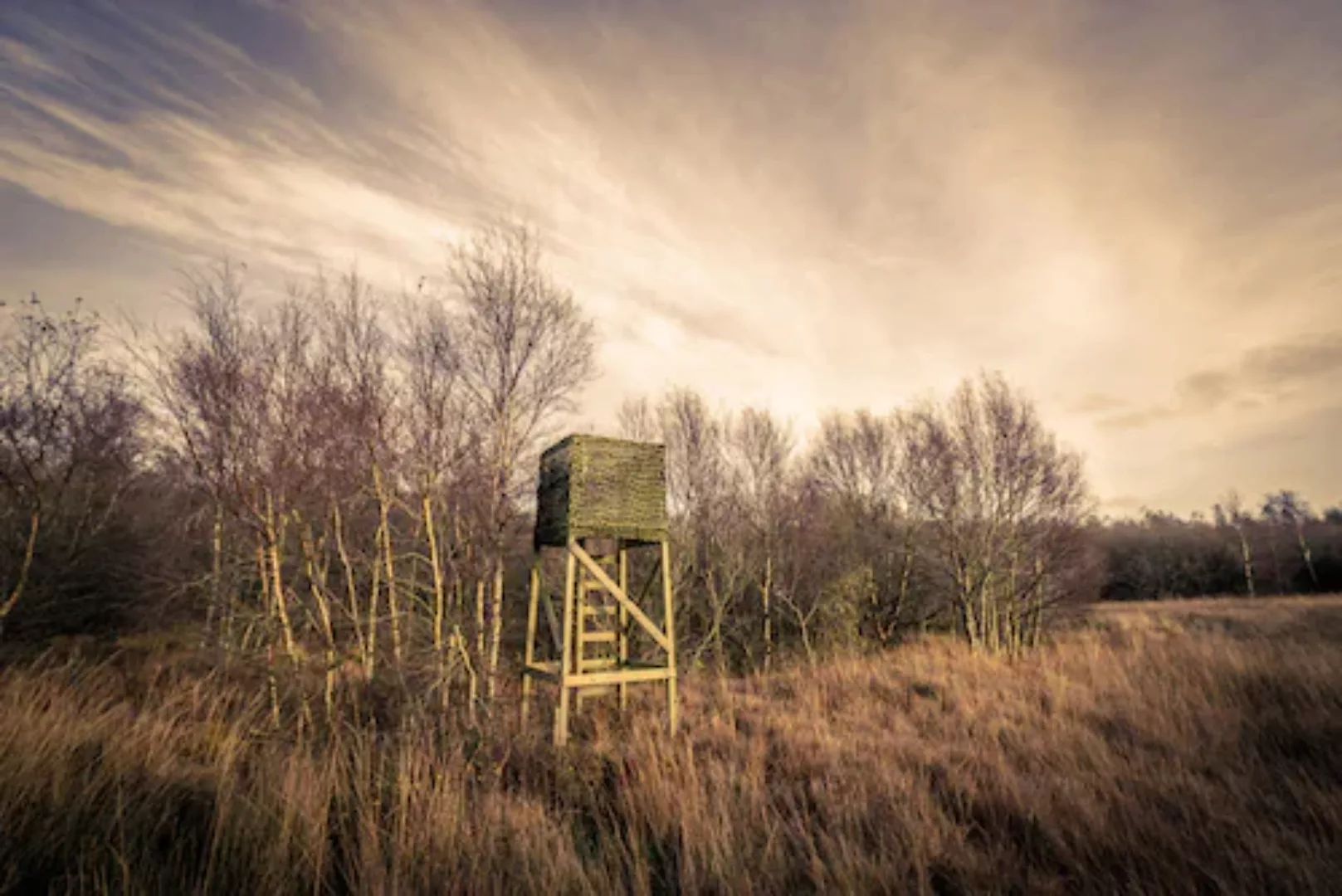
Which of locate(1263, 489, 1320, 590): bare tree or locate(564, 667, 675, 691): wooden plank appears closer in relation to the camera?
locate(564, 667, 675, 691): wooden plank

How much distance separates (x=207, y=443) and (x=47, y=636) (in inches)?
456

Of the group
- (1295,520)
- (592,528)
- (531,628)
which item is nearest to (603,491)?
(592,528)

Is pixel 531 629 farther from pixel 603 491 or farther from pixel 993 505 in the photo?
pixel 993 505

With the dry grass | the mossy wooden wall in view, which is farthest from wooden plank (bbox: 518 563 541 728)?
the dry grass

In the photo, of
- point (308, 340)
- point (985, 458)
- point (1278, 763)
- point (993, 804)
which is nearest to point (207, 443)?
point (308, 340)

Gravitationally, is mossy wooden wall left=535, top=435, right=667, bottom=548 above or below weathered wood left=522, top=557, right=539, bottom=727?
above

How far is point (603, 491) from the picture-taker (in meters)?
7.82

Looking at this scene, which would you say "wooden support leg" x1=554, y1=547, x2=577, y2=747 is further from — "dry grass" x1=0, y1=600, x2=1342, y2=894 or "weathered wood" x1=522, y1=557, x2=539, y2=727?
"weathered wood" x1=522, y1=557, x2=539, y2=727

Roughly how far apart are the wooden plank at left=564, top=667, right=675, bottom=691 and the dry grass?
685mm

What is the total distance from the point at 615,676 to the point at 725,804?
11.3 feet

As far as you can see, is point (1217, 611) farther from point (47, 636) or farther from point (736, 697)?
point (47, 636)

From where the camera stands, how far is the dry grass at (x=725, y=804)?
10.2 ft

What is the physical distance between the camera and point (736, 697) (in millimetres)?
9867

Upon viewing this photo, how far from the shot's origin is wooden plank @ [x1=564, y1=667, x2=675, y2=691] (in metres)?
7.21
